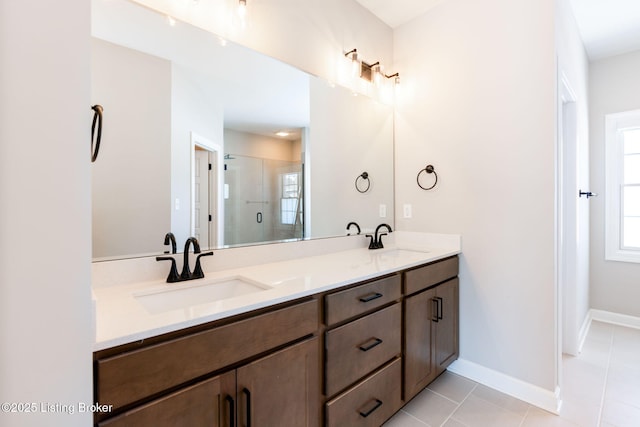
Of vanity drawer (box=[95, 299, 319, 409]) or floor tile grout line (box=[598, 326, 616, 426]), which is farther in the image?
floor tile grout line (box=[598, 326, 616, 426])

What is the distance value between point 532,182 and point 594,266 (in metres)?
2.16

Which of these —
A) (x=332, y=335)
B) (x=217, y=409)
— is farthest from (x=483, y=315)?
(x=217, y=409)

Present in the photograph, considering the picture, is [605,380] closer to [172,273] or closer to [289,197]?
[289,197]

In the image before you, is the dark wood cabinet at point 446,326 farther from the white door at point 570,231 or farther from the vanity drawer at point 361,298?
the white door at point 570,231

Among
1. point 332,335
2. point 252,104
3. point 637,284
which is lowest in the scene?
point 637,284

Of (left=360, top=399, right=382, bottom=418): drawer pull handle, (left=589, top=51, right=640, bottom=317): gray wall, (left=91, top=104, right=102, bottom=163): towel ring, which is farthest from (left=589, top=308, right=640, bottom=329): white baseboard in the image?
(left=91, top=104, right=102, bottom=163): towel ring

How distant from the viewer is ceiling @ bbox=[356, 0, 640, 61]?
7.25 feet

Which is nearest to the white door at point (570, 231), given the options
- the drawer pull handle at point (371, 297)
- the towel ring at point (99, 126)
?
the drawer pull handle at point (371, 297)

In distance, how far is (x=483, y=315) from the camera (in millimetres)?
2031

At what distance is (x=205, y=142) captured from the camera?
149 centimetres

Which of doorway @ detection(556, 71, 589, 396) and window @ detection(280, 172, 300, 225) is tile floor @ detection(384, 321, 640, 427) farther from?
window @ detection(280, 172, 300, 225)

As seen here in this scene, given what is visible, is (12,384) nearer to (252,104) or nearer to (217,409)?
(217,409)

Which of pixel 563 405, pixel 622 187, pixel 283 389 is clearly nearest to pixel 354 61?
pixel 283 389

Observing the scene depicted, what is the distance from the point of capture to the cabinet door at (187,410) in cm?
76
